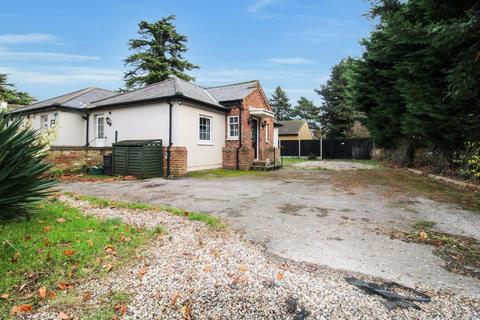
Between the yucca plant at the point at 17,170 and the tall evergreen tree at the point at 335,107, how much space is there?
108ft

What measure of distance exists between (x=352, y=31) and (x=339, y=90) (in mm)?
20325

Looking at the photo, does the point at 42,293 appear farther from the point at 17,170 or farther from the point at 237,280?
the point at 17,170

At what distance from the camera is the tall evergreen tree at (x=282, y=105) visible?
55.6m

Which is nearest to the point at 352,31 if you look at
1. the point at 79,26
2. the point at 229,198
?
the point at 229,198

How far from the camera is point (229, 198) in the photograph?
6379 millimetres

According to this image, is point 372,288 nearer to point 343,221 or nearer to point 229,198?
point 343,221

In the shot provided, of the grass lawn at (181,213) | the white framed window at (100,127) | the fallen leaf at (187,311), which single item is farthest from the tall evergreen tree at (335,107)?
the fallen leaf at (187,311)

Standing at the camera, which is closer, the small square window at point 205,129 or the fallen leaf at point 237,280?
the fallen leaf at point 237,280

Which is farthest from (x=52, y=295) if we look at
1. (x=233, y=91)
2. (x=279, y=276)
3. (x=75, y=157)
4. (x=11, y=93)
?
(x=11, y=93)

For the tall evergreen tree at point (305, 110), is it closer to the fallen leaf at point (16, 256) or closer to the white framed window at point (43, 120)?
the white framed window at point (43, 120)

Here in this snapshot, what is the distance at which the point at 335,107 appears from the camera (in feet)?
108

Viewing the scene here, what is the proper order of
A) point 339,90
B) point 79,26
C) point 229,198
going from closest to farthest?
point 229,198 → point 79,26 → point 339,90

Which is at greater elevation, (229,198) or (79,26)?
(79,26)

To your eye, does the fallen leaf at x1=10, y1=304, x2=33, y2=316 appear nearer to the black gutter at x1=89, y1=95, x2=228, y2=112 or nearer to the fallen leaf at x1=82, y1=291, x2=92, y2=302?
the fallen leaf at x1=82, y1=291, x2=92, y2=302
